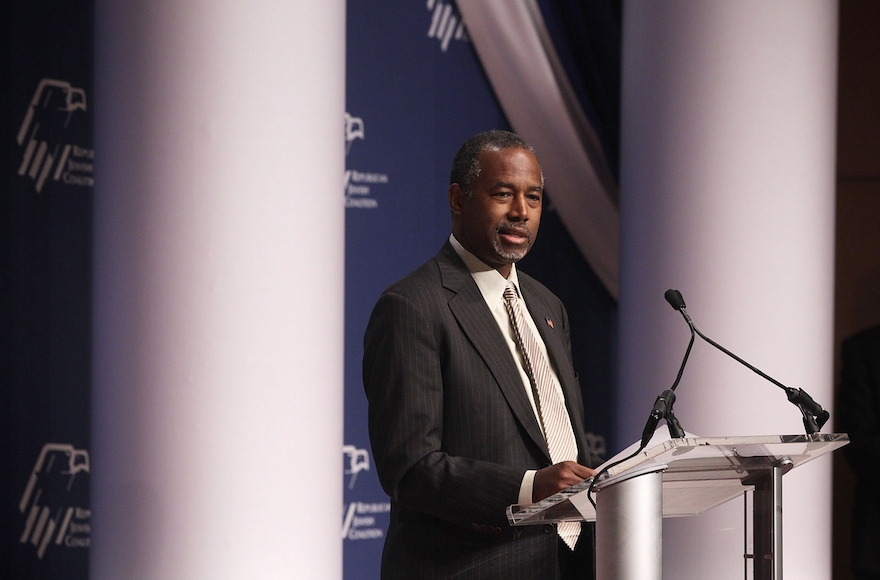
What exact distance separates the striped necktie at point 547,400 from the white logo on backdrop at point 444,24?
2.22 metres

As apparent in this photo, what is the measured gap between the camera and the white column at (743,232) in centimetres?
352

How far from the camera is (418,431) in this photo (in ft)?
6.88

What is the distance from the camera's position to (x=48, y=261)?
354cm

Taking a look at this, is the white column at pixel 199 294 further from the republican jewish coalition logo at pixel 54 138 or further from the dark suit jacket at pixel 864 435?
the dark suit jacket at pixel 864 435

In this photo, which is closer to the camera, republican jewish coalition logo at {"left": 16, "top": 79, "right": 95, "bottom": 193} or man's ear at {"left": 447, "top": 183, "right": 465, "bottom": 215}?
man's ear at {"left": 447, "top": 183, "right": 465, "bottom": 215}

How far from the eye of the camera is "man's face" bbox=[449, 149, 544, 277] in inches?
92.8

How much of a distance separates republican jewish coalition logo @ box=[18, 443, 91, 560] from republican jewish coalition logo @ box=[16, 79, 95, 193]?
3.17 feet

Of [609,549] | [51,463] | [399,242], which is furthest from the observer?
[399,242]

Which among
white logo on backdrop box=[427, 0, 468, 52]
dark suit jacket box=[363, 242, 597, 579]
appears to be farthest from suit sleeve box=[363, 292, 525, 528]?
white logo on backdrop box=[427, 0, 468, 52]

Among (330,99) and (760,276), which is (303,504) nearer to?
(330,99)

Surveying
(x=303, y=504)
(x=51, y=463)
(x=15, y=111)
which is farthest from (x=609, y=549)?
(x=15, y=111)

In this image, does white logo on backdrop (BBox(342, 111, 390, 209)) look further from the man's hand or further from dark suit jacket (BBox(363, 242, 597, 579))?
the man's hand

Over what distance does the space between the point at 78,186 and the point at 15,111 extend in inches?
13.2

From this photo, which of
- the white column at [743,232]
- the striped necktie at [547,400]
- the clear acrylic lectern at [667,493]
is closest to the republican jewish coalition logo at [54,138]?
the striped necktie at [547,400]
